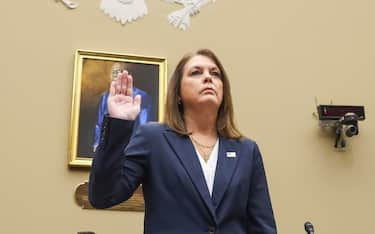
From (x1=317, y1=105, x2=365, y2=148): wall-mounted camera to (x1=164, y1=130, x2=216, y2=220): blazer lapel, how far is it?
3158mm

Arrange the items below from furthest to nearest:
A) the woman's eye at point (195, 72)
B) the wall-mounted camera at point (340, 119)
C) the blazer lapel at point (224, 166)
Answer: the wall-mounted camera at point (340, 119) < the woman's eye at point (195, 72) < the blazer lapel at point (224, 166)

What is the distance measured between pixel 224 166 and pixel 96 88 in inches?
111

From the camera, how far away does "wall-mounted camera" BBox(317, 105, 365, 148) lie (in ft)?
17.6

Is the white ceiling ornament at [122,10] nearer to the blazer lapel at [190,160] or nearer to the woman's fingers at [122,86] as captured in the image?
the blazer lapel at [190,160]

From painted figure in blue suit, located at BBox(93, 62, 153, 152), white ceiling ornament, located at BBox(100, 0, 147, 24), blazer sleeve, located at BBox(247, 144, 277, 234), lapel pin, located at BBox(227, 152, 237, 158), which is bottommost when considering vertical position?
blazer sleeve, located at BBox(247, 144, 277, 234)

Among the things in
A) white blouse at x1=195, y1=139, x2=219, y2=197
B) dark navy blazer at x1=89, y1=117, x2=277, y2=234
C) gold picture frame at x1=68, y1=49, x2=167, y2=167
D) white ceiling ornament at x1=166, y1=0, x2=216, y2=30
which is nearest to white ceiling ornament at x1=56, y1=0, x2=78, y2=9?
gold picture frame at x1=68, y1=49, x2=167, y2=167

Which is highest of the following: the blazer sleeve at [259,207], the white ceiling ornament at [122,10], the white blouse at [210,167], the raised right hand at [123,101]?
the white ceiling ornament at [122,10]

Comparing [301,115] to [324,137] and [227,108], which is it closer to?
[324,137]

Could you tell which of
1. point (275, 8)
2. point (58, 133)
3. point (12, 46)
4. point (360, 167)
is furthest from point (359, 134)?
point (12, 46)

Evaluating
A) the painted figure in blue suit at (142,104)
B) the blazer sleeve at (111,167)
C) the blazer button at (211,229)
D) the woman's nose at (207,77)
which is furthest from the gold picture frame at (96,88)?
the blazer button at (211,229)

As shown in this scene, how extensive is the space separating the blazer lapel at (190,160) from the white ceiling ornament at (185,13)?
121 inches

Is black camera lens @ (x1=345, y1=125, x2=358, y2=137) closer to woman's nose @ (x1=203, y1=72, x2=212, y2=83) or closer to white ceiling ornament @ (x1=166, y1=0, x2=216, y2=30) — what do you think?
white ceiling ornament @ (x1=166, y1=0, x2=216, y2=30)

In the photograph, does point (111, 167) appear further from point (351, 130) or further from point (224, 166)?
point (351, 130)

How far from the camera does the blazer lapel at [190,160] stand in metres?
2.24
